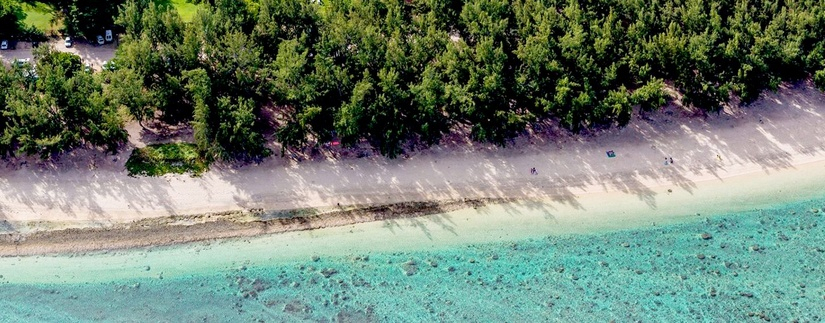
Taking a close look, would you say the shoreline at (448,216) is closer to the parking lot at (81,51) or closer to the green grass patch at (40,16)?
the parking lot at (81,51)

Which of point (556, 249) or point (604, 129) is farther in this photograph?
point (604, 129)

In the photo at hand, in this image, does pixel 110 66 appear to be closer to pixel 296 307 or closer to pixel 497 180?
pixel 296 307

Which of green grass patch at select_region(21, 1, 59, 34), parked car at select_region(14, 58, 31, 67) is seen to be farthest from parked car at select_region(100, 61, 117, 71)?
green grass patch at select_region(21, 1, 59, 34)

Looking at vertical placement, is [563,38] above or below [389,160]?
above

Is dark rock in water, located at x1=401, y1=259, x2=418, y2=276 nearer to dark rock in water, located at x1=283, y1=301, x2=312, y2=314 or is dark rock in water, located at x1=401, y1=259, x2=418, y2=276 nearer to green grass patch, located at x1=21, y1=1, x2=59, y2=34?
dark rock in water, located at x1=283, y1=301, x2=312, y2=314

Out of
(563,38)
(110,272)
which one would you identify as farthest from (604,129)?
(110,272)

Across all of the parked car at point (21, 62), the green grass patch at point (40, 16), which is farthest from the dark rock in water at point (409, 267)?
the green grass patch at point (40, 16)

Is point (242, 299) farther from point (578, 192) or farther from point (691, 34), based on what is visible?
point (691, 34)
